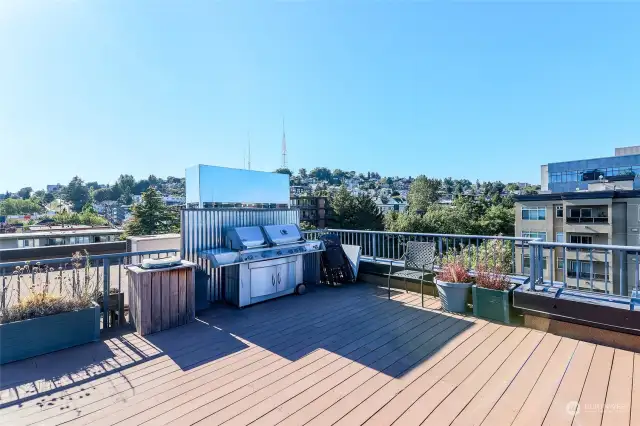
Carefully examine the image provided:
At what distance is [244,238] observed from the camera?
4.15 m

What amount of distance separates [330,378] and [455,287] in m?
2.30

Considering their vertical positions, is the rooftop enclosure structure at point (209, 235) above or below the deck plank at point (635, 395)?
above

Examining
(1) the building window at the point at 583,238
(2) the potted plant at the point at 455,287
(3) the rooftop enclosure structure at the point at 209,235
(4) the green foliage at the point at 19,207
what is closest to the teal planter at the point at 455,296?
(2) the potted plant at the point at 455,287

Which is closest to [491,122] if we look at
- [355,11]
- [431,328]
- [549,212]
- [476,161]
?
[549,212]

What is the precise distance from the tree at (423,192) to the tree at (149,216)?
126 feet

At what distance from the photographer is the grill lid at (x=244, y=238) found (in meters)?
4.07

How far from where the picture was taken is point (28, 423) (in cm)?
181

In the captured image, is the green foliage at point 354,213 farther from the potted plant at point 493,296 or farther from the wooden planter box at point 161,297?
the wooden planter box at point 161,297

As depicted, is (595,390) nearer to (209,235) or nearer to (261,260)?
(261,260)

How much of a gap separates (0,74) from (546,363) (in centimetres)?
837

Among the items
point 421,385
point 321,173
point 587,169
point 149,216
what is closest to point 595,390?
point 421,385

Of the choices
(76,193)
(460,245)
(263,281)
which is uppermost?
(76,193)

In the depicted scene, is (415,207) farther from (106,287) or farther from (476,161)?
(106,287)

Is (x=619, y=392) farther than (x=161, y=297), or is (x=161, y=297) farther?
(x=161, y=297)
